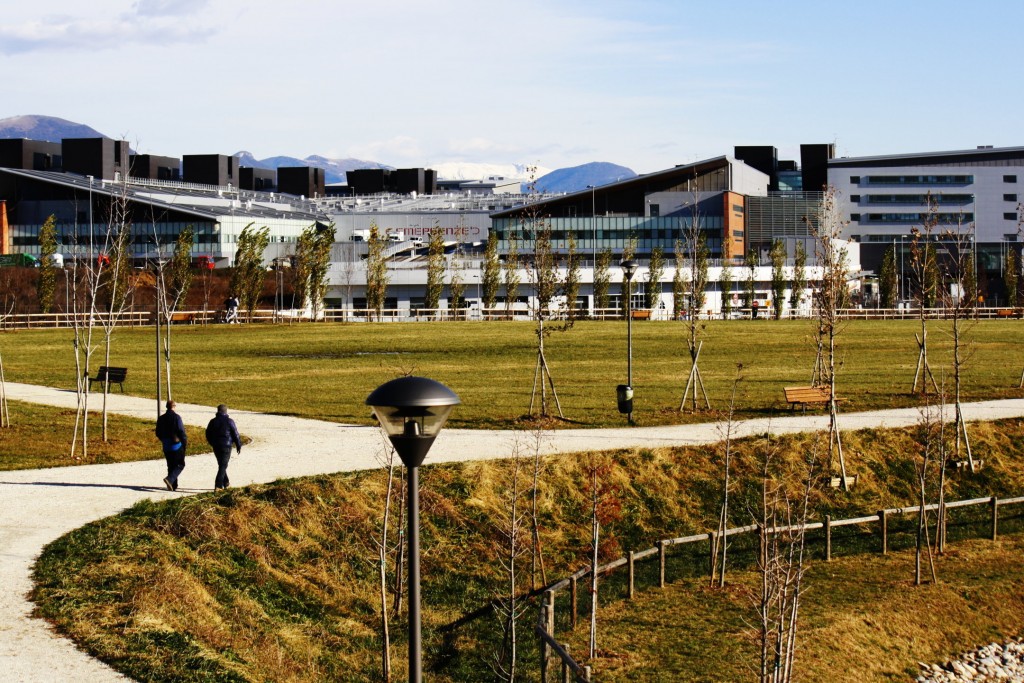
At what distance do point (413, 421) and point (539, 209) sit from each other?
72749 millimetres

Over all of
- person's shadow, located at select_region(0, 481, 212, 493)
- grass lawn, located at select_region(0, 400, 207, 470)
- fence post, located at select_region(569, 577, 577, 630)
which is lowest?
fence post, located at select_region(569, 577, 577, 630)

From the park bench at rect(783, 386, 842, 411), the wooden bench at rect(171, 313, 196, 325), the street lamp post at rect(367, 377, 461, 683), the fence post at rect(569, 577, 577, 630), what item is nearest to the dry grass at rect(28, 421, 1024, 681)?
the fence post at rect(569, 577, 577, 630)

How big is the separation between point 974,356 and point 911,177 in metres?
93.1

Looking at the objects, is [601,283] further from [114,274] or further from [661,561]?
[661,561]

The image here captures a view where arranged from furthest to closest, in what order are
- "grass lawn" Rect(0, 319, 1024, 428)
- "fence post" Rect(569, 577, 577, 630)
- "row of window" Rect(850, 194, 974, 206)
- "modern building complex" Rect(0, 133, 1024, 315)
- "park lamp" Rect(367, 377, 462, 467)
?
"row of window" Rect(850, 194, 974, 206) → "modern building complex" Rect(0, 133, 1024, 315) → "grass lawn" Rect(0, 319, 1024, 428) → "fence post" Rect(569, 577, 577, 630) → "park lamp" Rect(367, 377, 462, 467)

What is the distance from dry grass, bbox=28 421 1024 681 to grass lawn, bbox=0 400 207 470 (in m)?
5.34

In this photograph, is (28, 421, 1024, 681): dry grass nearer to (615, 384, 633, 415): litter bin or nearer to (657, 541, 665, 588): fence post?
(657, 541, 665, 588): fence post

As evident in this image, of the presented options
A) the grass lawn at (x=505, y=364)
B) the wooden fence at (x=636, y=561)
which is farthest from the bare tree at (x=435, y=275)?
the wooden fence at (x=636, y=561)

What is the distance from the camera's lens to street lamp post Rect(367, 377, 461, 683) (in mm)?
10094

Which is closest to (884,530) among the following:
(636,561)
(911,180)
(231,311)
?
(636,561)

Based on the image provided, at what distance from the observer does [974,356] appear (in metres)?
50.3

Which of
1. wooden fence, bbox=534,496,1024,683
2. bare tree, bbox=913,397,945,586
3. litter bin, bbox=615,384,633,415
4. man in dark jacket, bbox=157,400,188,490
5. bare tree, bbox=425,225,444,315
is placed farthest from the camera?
bare tree, bbox=425,225,444,315

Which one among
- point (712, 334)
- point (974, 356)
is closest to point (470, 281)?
point (712, 334)

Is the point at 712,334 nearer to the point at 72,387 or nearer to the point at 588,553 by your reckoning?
the point at 72,387
